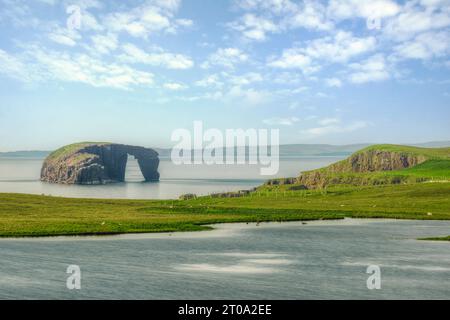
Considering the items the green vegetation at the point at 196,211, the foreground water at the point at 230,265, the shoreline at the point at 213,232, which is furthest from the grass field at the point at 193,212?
the foreground water at the point at 230,265

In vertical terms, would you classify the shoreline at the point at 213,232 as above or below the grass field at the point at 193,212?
below

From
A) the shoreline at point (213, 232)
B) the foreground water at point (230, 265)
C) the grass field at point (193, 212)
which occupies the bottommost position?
the foreground water at point (230, 265)

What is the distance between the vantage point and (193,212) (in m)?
110

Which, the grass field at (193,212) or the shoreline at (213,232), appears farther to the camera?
the grass field at (193,212)

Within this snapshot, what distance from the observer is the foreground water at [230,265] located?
3972 cm

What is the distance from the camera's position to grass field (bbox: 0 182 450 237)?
3063 inches

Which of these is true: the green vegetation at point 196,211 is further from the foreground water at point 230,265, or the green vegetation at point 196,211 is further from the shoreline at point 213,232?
the foreground water at point 230,265

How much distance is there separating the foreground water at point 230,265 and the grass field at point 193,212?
7.40 metres

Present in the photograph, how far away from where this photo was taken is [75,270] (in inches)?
1801

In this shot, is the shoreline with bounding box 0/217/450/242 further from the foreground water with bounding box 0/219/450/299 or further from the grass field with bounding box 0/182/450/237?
the grass field with bounding box 0/182/450/237

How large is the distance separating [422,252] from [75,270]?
137ft

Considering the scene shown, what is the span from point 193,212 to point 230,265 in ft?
198

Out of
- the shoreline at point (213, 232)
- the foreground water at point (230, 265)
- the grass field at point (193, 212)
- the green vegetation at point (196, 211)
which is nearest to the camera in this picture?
the foreground water at point (230, 265)
